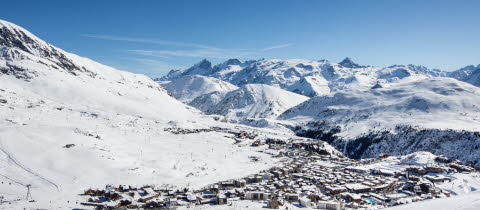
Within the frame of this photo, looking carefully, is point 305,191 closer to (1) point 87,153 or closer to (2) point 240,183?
(2) point 240,183

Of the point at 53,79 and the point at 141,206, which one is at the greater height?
the point at 53,79

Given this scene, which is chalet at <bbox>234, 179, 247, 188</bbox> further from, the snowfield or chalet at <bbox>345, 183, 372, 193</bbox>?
chalet at <bbox>345, 183, 372, 193</bbox>

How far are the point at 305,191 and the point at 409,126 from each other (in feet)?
340

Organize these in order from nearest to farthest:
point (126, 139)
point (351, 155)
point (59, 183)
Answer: point (59, 183)
point (126, 139)
point (351, 155)

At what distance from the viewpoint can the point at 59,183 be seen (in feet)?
185

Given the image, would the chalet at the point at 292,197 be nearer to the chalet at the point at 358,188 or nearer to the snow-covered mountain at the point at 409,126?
the chalet at the point at 358,188

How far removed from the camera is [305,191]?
54.6 meters

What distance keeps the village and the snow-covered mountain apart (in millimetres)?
42850

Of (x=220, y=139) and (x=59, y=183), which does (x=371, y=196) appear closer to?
(x=59, y=183)

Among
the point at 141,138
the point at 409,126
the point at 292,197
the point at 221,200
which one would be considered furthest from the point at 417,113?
the point at 221,200

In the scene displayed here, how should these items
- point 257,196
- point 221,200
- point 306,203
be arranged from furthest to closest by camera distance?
point 257,196 → point 221,200 → point 306,203

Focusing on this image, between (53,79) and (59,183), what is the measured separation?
129571mm

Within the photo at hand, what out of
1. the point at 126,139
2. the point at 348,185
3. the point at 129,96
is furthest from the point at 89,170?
the point at 129,96

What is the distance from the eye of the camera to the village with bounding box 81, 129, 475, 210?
47.9m
